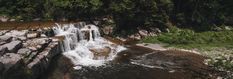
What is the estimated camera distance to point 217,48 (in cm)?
4300

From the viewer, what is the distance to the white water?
125 feet

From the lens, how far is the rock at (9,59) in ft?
91.8

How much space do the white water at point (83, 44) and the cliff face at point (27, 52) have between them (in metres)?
1.32

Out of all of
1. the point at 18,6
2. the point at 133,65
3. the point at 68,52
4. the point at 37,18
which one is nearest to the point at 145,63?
the point at 133,65

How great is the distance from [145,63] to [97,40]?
8280 mm

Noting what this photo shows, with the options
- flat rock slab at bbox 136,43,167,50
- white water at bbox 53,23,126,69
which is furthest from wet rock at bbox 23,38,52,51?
flat rock slab at bbox 136,43,167,50

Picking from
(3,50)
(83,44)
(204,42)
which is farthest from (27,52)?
(204,42)

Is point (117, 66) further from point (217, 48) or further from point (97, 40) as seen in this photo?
point (217, 48)

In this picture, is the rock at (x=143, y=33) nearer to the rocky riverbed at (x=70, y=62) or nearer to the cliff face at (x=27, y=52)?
the rocky riverbed at (x=70, y=62)

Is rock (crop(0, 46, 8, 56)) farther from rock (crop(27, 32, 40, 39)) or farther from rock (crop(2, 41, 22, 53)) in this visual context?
rock (crop(27, 32, 40, 39))

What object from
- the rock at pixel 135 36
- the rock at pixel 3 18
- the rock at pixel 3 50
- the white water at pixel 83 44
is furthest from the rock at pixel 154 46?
the rock at pixel 3 50

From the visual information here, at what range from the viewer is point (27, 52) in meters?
32.4

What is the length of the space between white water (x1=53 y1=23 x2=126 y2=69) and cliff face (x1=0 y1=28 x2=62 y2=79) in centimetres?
132

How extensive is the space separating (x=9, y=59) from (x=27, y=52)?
3.64m
